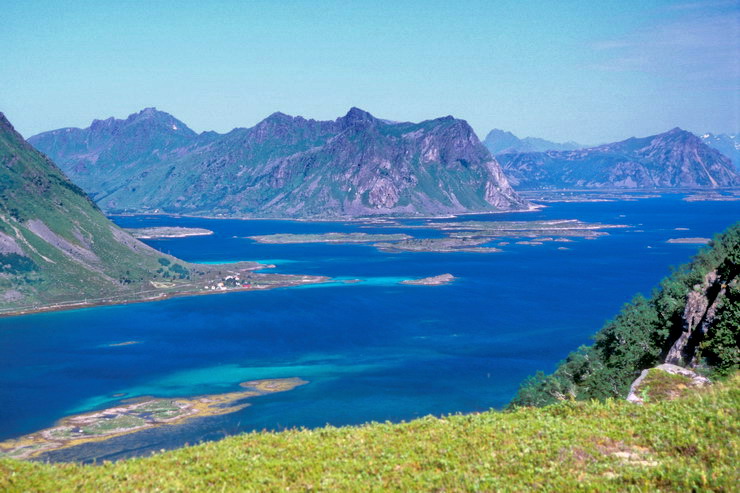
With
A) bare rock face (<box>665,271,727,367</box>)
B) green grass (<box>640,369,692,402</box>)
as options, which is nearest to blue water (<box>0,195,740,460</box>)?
bare rock face (<box>665,271,727,367</box>)

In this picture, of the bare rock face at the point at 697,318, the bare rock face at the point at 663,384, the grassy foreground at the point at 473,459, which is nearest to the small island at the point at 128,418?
the grassy foreground at the point at 473,459

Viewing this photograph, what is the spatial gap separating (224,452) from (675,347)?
34.2 meters

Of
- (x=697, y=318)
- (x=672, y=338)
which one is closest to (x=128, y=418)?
(x=672, y=338)

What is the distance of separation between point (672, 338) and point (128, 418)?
70112 mm

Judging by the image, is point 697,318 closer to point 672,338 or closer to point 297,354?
point 672,338

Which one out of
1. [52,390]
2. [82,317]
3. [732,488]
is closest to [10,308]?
[82,317]

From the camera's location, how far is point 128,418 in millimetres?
Result: 92938

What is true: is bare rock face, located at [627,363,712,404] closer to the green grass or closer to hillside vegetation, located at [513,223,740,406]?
the green grass

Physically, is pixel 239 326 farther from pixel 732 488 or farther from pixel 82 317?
pixel 732 488

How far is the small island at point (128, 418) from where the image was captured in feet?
272

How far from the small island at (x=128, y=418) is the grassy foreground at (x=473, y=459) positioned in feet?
205

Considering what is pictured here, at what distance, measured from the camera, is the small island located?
82812 mm

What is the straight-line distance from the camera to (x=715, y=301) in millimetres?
42969

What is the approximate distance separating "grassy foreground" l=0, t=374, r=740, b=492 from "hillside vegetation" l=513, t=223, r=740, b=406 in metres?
11.5
